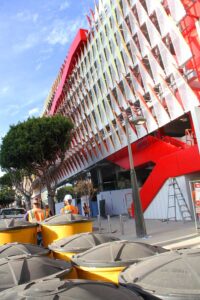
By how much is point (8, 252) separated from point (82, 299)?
247 centimetres

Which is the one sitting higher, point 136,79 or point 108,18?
point 108,18

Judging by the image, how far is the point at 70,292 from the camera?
2.34 m

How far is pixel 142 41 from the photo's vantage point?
1024 inches

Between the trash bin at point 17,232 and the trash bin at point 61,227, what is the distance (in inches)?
9.2

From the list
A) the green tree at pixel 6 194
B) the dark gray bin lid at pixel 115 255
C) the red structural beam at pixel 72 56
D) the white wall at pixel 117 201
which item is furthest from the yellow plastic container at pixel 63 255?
the green tree at pixel 6 194

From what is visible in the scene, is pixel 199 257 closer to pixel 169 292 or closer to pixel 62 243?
pixel 169 292

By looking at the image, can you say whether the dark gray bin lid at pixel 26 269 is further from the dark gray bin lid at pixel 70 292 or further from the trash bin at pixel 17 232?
the trash bin at pixel 17 232

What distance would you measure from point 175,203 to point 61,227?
1186cm

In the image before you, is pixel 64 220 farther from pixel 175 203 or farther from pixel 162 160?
pixel 162 160

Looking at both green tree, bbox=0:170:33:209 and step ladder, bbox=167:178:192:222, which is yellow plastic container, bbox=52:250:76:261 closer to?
step ladder, bbox=167:178:192:222

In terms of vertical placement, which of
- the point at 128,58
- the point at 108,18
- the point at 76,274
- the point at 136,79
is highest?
the point at 108,18

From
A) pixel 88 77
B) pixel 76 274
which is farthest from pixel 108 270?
pixel 88 77

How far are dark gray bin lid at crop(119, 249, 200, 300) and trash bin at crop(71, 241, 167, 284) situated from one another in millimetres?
423

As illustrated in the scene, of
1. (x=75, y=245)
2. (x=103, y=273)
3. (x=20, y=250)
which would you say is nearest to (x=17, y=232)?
(x=20, y=250)
